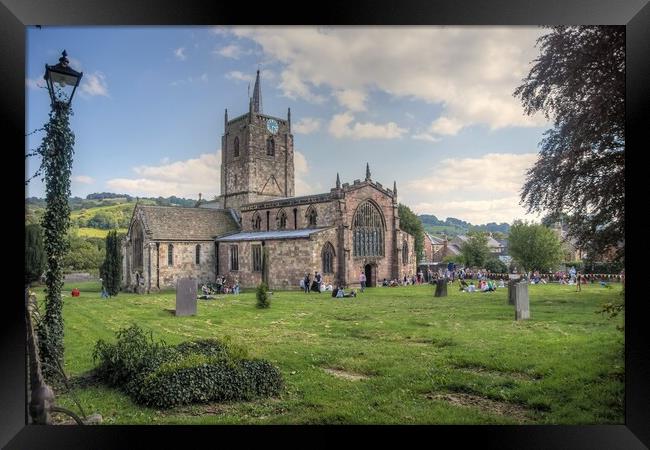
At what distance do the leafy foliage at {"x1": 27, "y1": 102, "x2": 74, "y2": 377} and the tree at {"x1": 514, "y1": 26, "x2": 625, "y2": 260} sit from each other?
28.5 ft

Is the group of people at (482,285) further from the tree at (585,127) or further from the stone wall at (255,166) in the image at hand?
the stone wall at (255,166)

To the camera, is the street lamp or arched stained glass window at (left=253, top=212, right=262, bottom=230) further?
arched stained glass window at (left=253, top=212, right=262, bottom=230)

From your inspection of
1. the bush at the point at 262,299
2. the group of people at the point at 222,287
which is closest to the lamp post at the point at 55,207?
the bush at the point at 262,299

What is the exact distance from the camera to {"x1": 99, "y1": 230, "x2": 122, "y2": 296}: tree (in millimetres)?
9073

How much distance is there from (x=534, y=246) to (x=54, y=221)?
1046 cm

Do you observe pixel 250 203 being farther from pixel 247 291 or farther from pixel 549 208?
pixel 549 208

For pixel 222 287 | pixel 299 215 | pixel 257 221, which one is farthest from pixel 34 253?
pixel 299 215

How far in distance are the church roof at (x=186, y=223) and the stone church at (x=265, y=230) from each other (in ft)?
0.12

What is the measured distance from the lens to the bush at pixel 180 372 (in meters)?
6.06

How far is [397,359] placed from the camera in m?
7.24

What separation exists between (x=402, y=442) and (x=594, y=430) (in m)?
2.98

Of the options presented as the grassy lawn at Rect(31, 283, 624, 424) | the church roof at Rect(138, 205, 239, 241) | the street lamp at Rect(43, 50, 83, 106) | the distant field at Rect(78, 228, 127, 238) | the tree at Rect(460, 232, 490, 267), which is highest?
the street lamp at Rect(43, 50, 83, 106)

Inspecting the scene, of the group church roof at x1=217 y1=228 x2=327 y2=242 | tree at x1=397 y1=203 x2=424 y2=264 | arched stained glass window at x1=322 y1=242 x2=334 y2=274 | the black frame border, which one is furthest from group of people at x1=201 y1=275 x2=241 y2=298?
the black frame border

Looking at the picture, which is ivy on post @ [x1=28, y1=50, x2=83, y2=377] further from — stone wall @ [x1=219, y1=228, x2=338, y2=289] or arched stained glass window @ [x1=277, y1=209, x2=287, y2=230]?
arched stained glass window @ [x1=277, y1=209, x2=287, y2=230]
